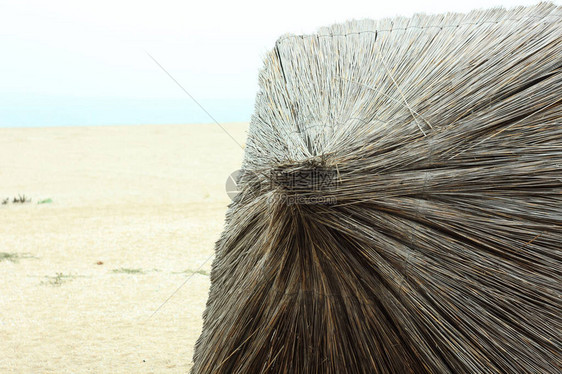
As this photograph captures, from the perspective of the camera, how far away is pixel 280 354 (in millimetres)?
1720

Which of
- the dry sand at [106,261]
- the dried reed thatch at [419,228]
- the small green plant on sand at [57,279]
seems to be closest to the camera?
the dried reed thatch at [419,228]

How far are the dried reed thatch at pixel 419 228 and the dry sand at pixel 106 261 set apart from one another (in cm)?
168

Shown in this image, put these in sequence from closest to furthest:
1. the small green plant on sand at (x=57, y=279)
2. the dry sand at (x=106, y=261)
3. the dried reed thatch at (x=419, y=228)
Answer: the dried reed thatch at (x=419, y=228)
the dry sand at (x=106, y=261)
the small green plant on sand at (x=57, y=279)

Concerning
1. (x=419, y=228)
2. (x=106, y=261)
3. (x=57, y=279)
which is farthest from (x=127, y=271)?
(x=419, y=228)

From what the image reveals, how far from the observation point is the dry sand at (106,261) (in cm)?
336

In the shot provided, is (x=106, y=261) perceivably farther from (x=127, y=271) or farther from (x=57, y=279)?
(x=57, y=279)

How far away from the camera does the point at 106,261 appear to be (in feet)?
17.3

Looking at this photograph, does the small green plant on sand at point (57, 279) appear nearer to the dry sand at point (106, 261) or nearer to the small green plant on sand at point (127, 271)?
the dry sand at point (106, 261)

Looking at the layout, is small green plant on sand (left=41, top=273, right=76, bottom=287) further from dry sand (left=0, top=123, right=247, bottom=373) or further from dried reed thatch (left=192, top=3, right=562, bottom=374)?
dried reed thatch (left=192, top=3, right=562, bottom=374)

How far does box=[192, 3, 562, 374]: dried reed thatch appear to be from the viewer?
155cm

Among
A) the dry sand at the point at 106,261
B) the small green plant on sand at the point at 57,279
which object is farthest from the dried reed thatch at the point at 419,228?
the small green plant on sand at the point at 57,279

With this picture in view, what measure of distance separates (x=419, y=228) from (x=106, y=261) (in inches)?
168

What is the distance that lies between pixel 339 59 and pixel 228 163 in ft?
32.9

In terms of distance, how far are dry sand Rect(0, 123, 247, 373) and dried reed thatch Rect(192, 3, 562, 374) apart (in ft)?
5.51
